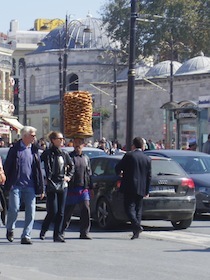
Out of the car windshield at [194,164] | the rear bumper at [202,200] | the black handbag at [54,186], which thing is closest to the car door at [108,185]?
the black handbag at [54,186]

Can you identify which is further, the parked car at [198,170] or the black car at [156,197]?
the parked car at [198,170]

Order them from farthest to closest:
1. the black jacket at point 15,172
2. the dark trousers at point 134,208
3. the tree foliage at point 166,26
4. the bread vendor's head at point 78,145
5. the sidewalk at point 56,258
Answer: the tree foliage at point 166,26 → the dark trousers at point 134,208 → the bread vendor's head at point 78,145 → the black jacket at point 15,172 → the sidewalk at point 56,258

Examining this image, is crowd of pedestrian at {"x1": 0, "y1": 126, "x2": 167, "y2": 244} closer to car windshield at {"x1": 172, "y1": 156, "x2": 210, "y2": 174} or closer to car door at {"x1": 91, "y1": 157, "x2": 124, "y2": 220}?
car door at {"x1": 91, "y1": 157, "x2": 124, "y2": 220}

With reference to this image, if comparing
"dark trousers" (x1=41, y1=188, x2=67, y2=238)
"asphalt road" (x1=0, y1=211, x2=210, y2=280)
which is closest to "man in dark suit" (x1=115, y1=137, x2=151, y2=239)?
"asphalt road" (x1=0, y1=211, x2=210, y2=280)

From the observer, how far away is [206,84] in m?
80.4

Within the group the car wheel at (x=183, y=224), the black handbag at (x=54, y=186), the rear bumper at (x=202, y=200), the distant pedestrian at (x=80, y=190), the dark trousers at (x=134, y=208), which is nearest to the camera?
the black handbag at (x=54, y=186)

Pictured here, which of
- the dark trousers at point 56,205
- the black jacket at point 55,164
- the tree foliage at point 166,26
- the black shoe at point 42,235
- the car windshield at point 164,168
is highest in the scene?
the tree foliage at point 166,26

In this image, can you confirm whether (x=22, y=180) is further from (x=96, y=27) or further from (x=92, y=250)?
(x=96, y=27)

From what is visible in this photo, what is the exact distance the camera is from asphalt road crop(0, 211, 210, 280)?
468 inches

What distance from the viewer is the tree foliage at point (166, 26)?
3701 inches

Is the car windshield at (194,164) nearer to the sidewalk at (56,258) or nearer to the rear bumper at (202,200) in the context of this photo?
the rear bumper at (202,200)

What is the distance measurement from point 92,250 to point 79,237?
2.05 meters

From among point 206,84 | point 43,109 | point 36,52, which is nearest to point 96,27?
point 36,52

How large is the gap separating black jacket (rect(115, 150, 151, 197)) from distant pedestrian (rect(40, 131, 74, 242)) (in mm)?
1278
